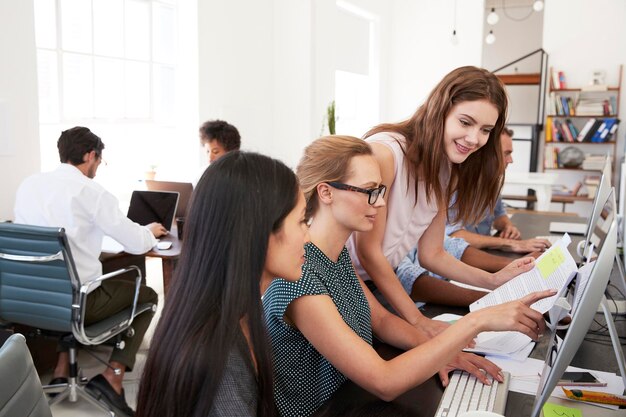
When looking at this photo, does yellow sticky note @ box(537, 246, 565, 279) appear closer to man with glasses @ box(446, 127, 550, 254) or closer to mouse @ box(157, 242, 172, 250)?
man with glasses @ box(446, 127, 550, 254)

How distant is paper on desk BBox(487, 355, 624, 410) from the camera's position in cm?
125

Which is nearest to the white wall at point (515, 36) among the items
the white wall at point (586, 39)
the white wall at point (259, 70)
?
the white wall at point (586, 39)

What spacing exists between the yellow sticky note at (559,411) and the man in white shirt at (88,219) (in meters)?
2.03

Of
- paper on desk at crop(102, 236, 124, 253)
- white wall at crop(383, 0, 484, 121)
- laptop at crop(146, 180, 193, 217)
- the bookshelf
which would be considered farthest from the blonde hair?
the bookshelf

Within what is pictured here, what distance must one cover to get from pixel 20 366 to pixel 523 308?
3.02 ft

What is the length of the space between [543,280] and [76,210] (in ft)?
6.40

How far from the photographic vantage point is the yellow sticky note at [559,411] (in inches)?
44.4

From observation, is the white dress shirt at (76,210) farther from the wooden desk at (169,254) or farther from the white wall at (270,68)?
the white wall at (270,68)

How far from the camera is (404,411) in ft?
3.77

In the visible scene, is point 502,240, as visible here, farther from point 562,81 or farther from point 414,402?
point 562,81

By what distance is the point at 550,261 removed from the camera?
1589 mm

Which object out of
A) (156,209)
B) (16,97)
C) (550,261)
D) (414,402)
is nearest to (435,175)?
(550,261)

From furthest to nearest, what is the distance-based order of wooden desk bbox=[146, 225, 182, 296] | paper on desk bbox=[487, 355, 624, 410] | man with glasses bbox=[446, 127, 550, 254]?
wooden desk bbox=[146, 225, 182, 296], man with glasses bbox=[446, 127, 550, 254], paper on desk bbox=[487, 355, 624, 410]

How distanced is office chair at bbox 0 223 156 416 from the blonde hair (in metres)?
1.29
